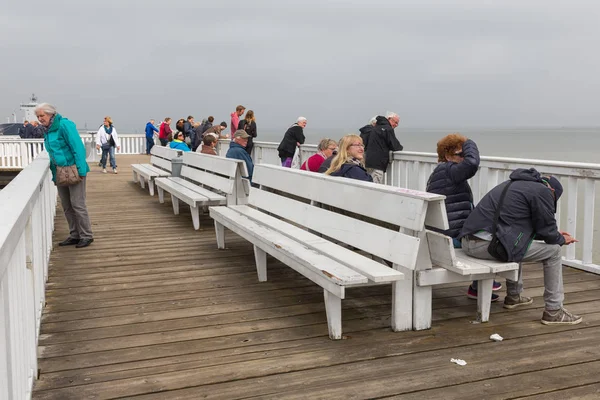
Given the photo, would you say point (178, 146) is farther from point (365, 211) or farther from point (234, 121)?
point (365, 211)

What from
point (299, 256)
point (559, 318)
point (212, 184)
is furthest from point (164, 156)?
point (559, 318)

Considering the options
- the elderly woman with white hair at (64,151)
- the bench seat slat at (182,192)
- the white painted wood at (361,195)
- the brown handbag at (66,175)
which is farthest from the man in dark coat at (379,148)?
the brown handbag at (66,175)

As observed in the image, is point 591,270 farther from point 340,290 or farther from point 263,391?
point 263,391

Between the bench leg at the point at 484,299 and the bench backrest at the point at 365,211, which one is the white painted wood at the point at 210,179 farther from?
the bench leg at the point at 484,299

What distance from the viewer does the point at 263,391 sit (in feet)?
10.5

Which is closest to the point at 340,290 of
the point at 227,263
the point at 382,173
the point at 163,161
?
the point at 227,263

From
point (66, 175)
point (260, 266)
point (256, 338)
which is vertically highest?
point (66, 175)

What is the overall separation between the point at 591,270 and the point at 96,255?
191 inches

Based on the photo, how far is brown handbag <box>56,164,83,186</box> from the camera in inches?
264

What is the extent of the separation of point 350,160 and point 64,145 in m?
3.26

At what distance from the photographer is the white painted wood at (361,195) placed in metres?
3.82

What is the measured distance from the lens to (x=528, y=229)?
161 inches

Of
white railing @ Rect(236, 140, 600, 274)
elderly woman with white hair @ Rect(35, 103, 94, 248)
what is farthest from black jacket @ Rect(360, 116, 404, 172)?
elderly woman with white hair @ Rect(35, 103, 94, 248)

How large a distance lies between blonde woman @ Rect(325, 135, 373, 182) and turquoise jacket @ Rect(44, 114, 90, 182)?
293 cm
